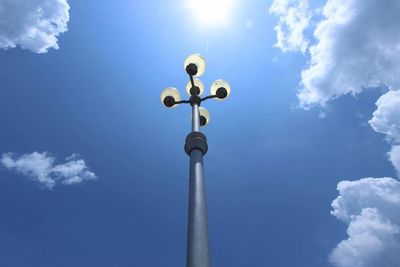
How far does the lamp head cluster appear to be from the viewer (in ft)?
22.7

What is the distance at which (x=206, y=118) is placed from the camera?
278 inches

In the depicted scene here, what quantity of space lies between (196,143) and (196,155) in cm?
21

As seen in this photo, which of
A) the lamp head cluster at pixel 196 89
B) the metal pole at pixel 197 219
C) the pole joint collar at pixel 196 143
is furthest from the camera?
the lamp head cluster at pixel 196 89

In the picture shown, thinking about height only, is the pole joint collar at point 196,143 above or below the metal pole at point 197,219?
above

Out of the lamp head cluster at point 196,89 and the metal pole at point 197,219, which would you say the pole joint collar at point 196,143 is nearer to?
the metal pole at point 197,219

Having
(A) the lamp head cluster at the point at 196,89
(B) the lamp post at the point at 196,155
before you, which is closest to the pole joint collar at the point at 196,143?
(B) the lamp post at the point at 196,155

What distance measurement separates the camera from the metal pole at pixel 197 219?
3582 millimetres

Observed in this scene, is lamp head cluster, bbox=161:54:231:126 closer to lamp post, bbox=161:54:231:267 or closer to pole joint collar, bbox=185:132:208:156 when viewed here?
lamp post, bbox=161:54:231:267

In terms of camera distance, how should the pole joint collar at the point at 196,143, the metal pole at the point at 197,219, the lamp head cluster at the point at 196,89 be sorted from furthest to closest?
the lamp head cluster at the point at 196,89 < the pole joint collar at the point at 196,143 < the metal pole at the point at 197,219

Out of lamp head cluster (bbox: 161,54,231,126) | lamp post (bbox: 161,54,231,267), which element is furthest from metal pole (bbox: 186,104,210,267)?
lamp head cluster (bbox: 161,54,231,126)

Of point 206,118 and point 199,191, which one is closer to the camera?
point 199,191

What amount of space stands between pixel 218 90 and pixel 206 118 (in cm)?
62

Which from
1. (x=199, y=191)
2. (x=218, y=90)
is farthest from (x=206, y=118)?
(x=199, y=191)

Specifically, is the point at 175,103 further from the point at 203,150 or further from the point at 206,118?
the point at 203,150
